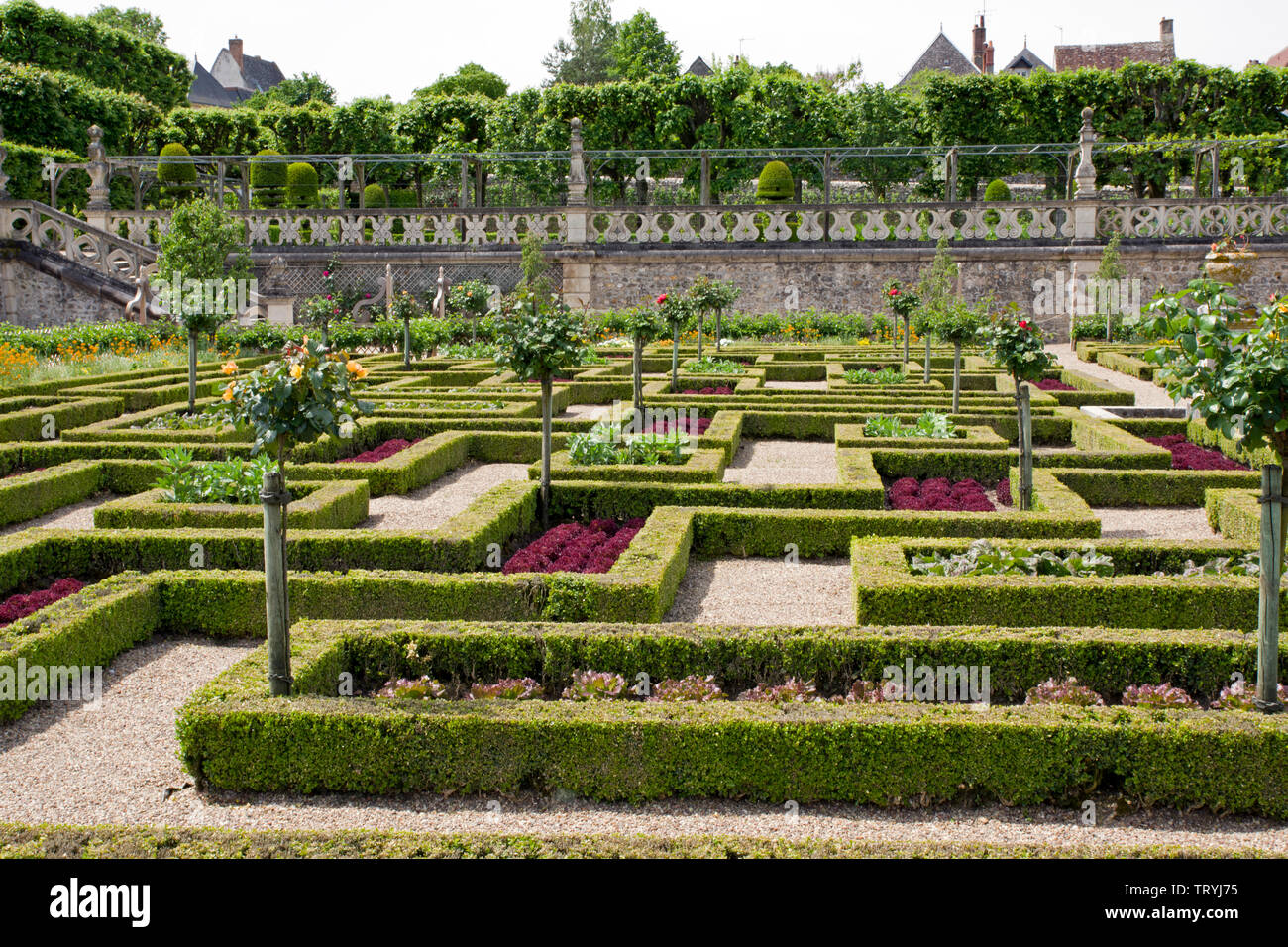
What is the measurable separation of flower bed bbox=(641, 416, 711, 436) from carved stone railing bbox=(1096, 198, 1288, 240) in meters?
17.5

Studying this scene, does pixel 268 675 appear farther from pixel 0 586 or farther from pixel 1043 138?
pixel 1043 138

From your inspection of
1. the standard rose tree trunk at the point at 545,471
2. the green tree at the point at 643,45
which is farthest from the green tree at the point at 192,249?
the green tree at the point at 643,45

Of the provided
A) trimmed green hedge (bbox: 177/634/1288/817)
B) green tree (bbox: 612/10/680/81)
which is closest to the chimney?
green tree (bbox: 612/10/680/81)

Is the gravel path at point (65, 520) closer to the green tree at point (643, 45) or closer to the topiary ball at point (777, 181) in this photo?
the topiary ball at point (777, 181)

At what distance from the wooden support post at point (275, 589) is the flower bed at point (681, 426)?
8.34 metres

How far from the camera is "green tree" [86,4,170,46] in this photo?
62.6 meters

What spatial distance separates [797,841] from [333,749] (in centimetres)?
243

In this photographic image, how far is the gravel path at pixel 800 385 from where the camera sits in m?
19.4

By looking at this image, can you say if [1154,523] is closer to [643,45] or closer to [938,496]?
[938,496]

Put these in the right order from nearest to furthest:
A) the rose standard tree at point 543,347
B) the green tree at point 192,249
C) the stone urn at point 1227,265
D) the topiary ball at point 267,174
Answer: the rose standard tree at point 543,347 < the stone urn at point 1227,265 < the green tree at point 192,249 < the topiary ball at point 267,174

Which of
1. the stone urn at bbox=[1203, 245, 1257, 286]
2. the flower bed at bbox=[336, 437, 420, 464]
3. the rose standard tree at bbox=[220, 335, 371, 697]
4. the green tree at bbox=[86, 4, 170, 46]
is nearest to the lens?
the rose standard tree at bbox=[220, 335, 371, 697]

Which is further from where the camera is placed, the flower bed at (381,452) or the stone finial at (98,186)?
the stone finial at (98,186)

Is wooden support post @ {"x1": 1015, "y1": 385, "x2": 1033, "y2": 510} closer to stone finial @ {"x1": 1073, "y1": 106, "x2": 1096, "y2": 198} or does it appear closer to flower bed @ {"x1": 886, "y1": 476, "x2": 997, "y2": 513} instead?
flower bed @ {"x1": 886, "y1": 476, "x2": 997, "y2": 513}
